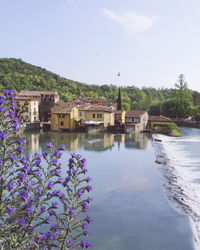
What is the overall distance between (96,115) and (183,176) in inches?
1247

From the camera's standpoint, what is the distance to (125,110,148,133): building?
160ft

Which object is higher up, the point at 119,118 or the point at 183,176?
the point at 119,118

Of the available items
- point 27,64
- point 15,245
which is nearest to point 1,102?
point 15,245

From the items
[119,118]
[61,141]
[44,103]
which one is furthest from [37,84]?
[61,141]

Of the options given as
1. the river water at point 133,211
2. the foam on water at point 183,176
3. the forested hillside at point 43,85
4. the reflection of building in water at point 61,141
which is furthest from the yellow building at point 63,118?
the forested hillside at point 43,85

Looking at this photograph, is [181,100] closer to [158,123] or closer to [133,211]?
[158,123]

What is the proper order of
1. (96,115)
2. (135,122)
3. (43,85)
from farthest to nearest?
(43,85) < (135,122) < (96,115)

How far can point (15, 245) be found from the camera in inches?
182

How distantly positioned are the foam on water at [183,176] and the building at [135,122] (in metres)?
15.4

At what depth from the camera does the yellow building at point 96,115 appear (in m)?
50.1

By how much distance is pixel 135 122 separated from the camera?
51.2 metres

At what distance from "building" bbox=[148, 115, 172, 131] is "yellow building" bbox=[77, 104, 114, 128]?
7.86 m

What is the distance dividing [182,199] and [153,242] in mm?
5242

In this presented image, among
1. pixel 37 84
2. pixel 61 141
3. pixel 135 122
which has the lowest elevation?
pixel 61 141
